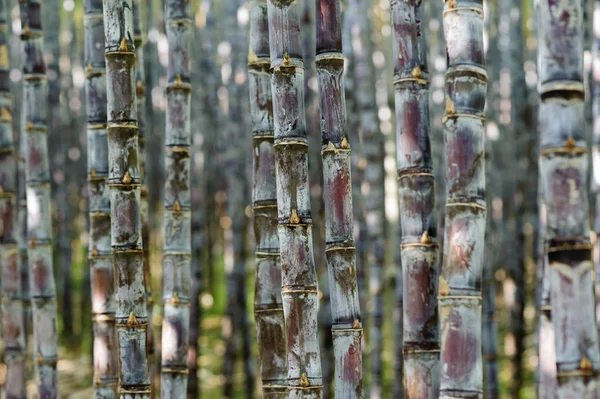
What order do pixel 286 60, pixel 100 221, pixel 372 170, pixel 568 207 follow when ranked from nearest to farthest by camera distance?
pixel 568 207, pixel 286 60, pixel 100 221, pixel 372 170

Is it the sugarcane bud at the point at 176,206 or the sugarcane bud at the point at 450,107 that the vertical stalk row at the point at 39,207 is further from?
the sugarcane bud at the point at 450,107

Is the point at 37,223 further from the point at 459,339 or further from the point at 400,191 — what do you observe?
the point at 459,339

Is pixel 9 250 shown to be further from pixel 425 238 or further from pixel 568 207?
pixel 568 207

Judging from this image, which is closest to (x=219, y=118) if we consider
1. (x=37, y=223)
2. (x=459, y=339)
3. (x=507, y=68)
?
(x=507, y=68)

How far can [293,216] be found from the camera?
261 cm

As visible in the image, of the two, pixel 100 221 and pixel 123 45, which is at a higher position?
pixel 123 45

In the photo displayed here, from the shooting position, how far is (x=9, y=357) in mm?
3900

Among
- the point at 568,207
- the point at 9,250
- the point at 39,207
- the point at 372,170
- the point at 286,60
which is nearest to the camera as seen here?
the point at 568,207

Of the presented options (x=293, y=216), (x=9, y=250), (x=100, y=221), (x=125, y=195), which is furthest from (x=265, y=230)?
(x=9, y=250)

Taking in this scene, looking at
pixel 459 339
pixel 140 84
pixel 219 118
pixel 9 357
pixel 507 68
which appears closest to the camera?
pixel 459 339

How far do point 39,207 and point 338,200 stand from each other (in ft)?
5.24

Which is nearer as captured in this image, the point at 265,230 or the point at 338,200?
the point at 338,200

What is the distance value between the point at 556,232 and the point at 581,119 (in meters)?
0.30

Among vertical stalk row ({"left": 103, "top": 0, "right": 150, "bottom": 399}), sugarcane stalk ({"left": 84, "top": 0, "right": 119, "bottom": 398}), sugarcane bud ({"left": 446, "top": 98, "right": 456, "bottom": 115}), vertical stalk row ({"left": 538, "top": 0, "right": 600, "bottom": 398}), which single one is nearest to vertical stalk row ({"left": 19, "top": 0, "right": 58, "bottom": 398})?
sugarcane stalk ({"left": 84, "top": 0, "right": 119, "bottom": 398})
